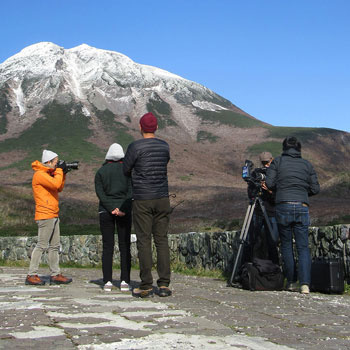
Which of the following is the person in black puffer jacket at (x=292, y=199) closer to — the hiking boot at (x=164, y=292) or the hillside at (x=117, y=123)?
the hiking boot at (x=164, y=292)

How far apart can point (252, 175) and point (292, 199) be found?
75cm

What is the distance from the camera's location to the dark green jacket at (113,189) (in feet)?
22.7

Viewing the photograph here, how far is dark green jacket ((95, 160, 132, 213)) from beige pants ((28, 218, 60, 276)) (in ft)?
3.08

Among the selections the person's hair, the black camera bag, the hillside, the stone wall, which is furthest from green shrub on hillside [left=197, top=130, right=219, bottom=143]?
the black camera bag

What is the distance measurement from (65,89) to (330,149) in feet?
162

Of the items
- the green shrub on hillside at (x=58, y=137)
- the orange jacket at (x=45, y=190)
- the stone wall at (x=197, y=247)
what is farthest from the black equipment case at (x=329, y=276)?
the green shrub on hillside at (x=58, y=137)

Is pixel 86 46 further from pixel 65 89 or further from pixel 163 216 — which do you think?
pixel 163 216

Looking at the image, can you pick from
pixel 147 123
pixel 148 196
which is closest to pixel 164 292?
pixel 148 196

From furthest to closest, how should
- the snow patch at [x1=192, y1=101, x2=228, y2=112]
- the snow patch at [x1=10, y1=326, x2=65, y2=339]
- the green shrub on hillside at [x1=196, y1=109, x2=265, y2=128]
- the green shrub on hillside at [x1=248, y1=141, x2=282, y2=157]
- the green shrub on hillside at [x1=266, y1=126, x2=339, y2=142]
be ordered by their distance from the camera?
the snow patch at [x1=192, y1=101, x2=228, y2=112]
the green shrub on hillside at [x1=196, y1=109, x2=265, y2=128]
the green shrub on hillside at [x1=266, y1=126, x2=339, y2=142]
the green shrub on hillside at [x1=248, y1=141, x2=282, y2=157]
the snow patch at [x1=10, y1=326, x2=65, y2=339]

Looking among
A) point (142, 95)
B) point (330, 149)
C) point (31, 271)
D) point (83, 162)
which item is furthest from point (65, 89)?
point (31, 271)

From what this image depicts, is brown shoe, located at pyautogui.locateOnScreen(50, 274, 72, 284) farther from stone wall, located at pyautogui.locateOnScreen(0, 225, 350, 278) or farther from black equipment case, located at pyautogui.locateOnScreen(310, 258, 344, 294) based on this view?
black equipment case, located at pyautogui.locateOnScreen(310, 258, 344, 294)

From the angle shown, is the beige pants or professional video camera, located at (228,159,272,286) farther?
the beige pants

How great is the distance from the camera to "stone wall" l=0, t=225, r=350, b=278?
7578 mm

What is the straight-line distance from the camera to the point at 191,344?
3520 mm
